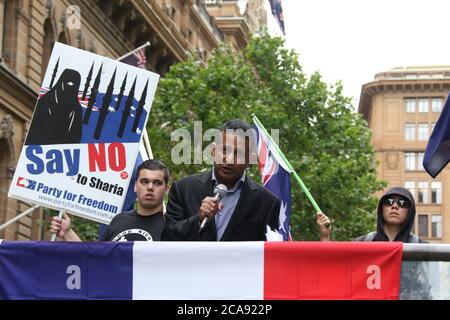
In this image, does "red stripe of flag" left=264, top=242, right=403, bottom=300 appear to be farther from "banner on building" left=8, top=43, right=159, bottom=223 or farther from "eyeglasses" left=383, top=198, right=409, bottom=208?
"banner on building" left=8, top=43, right=159, bottom=223

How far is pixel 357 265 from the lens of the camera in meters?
6.96

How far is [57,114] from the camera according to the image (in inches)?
392

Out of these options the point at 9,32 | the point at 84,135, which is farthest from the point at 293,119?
the point at 84,135

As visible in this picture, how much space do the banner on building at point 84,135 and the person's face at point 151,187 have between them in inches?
54.8

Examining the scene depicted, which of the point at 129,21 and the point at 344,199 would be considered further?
the point at 129,21

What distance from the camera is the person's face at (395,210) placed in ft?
28.2

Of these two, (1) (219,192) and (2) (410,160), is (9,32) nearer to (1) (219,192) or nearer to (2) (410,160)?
(1) (219,192)

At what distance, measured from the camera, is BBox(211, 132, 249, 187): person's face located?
25.2 ft

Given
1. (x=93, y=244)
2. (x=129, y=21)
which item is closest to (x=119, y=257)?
(x=93, y=244)

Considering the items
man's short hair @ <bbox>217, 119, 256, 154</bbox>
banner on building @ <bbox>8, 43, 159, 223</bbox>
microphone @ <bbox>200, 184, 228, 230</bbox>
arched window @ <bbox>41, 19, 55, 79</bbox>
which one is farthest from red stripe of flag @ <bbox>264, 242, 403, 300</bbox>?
arched window @ <bbox>41, 19, 55, 79</bbox>

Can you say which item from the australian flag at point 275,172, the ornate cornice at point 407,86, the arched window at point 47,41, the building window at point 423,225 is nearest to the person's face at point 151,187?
the australian flag at point 275,172

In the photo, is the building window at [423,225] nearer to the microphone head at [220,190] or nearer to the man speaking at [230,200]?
the man speaking at [230,200]
